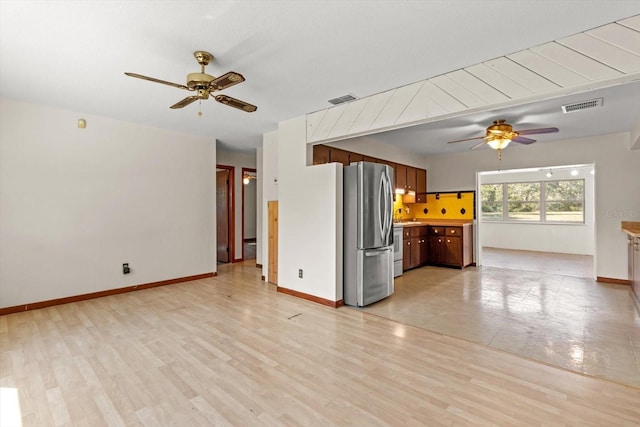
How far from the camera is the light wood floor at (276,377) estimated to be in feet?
6.13

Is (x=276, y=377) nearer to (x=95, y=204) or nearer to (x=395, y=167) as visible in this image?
(x=95, y=204)

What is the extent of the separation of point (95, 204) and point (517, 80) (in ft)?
18.1

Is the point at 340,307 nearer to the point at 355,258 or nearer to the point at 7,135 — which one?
the point at 355,258

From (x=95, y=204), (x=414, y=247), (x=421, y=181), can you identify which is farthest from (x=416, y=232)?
(x=95, y=204)

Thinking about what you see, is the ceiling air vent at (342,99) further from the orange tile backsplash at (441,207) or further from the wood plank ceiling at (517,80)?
the orange tile backsplash at (441,207)

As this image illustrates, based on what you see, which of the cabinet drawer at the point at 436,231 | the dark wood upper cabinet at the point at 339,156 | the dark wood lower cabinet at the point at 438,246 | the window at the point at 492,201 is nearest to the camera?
the dark wood upper cabinet at the point at 339,156

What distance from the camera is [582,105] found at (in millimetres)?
3846

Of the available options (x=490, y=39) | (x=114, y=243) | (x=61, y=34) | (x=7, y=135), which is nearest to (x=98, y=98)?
(x=7, y=135)

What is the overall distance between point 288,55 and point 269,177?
308 centimetres

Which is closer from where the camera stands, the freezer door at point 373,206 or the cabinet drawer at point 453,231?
the freezer door at point 373,206

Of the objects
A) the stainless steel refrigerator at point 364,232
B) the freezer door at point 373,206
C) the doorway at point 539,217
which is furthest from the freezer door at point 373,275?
the doorway at point 539,217

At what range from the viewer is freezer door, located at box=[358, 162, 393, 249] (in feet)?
13.0

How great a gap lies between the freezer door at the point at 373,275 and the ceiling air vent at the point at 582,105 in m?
2.95

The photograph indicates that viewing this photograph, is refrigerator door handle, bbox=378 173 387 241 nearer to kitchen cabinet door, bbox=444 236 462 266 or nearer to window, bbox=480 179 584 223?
kitchen cabinet door, bbox=444 236 462 266
